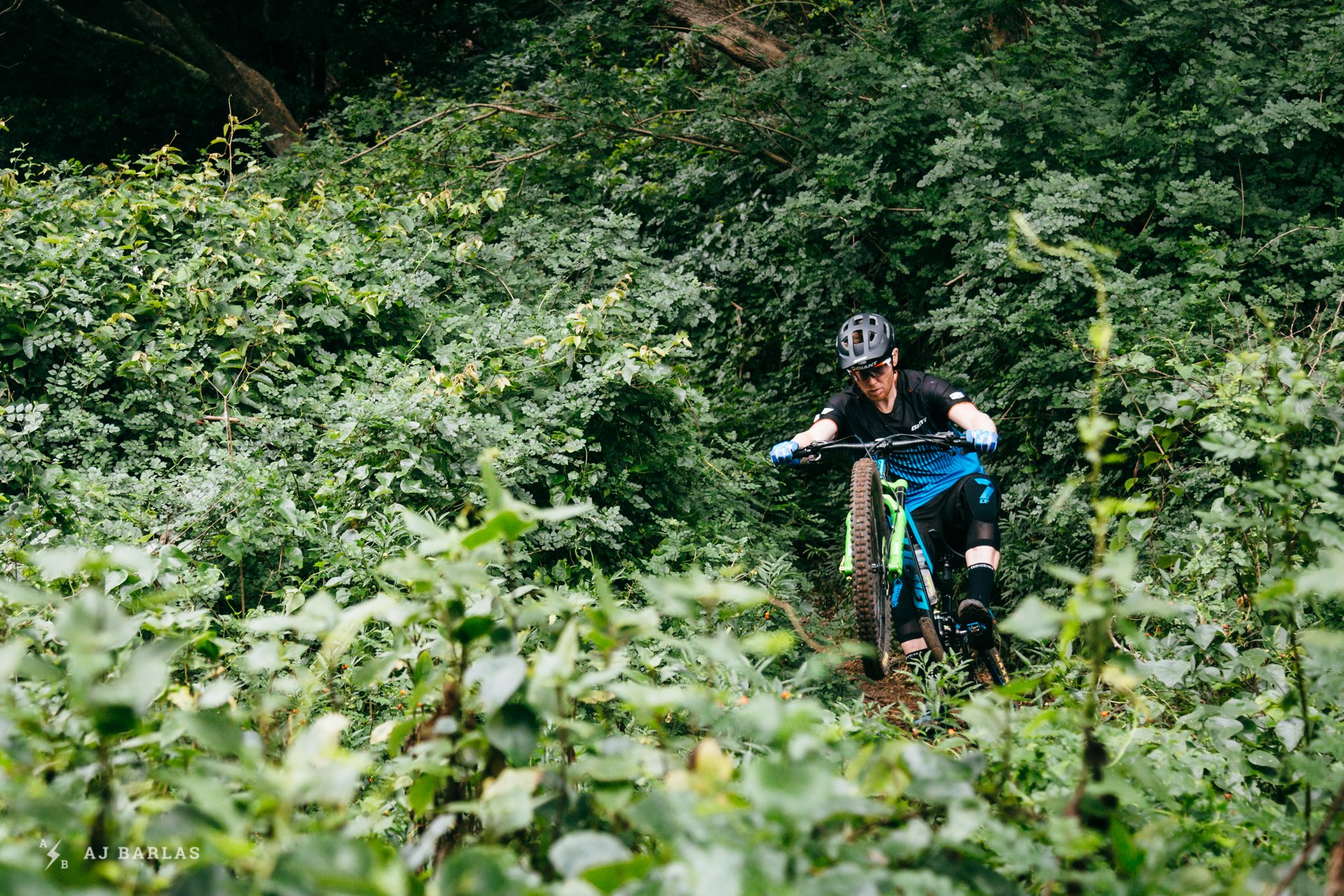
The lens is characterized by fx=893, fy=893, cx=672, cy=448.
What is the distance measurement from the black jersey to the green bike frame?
0.65ft

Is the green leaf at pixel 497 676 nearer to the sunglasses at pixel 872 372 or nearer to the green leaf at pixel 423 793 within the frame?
the green leaf at pixel 423 793

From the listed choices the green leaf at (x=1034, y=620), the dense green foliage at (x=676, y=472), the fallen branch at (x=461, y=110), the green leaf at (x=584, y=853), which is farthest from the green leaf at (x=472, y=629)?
the fallen branch at (x=461, y=110)

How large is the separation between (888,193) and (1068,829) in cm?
584

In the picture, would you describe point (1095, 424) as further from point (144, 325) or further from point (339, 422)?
point (144, 325)

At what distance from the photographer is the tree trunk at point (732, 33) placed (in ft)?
28.4

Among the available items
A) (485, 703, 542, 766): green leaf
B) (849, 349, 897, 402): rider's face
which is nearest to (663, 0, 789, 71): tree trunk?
(849, 349, 897, 402): rider's face

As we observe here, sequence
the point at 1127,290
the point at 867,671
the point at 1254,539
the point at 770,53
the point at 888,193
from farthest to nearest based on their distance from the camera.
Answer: the point at 770,53
the point at 888,193
the point at 1127,290
the point at 867,671
the point at 1254,539

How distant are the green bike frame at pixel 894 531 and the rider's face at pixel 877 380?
0.48 m

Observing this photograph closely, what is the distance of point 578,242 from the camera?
6.50m

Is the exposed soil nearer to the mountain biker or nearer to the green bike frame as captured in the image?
the mountain biker

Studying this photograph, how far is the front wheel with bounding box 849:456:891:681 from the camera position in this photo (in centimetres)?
381

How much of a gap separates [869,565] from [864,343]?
4.22 ft

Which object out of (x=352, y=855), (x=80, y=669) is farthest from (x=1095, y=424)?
(x=80, y=669)

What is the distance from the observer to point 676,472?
5371 millimetres
